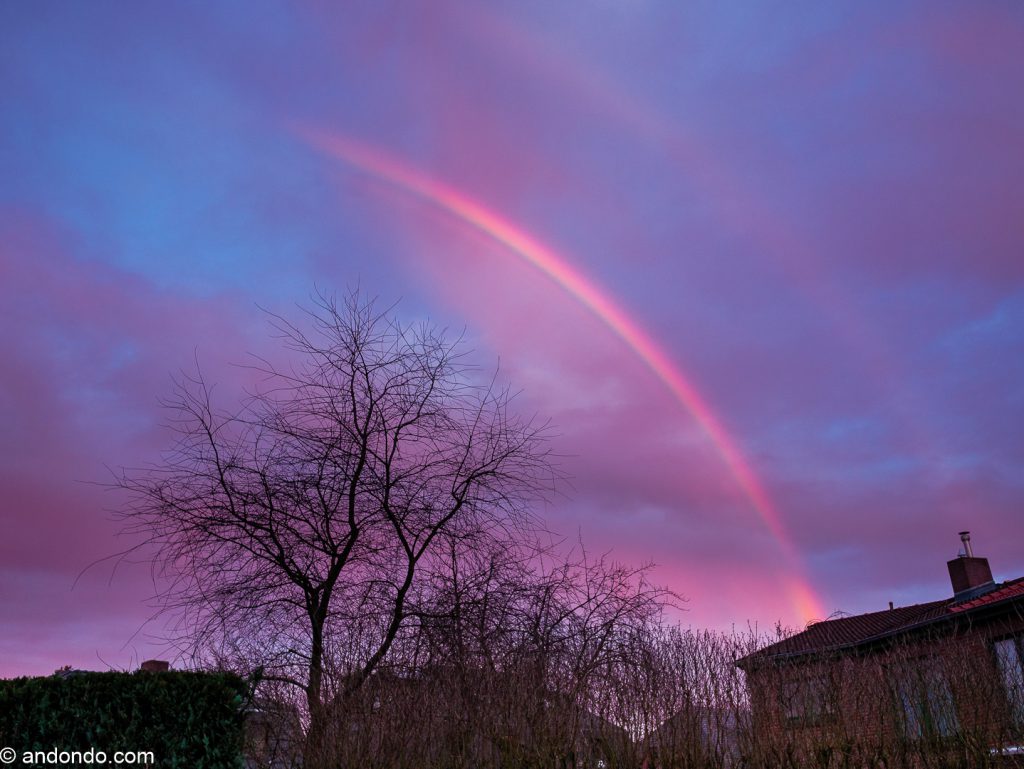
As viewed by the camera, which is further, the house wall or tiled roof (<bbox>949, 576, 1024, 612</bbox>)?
tiled roof (<bbox>949, 576, 1024, 612</bbox>)

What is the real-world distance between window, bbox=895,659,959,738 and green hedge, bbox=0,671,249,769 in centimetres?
647

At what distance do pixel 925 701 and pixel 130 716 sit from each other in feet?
25.0

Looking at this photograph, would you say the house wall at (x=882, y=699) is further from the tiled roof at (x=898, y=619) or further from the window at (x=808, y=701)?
the tiled roof at (x=898, y=619)

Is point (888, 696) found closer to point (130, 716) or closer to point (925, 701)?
point (925, 701)

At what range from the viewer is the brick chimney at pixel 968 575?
23.5 m

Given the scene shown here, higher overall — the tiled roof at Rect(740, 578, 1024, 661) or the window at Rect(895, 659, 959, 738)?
the tiled roof at Rect(740, 578, 1024, 661)

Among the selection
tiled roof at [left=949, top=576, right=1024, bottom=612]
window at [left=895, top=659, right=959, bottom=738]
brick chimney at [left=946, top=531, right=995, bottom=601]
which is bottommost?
window at [left=895, top=659, right=959, bottom=738]

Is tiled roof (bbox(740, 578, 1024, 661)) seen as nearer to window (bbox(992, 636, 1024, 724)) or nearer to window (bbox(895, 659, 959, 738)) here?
window (bbox(992, 636, 1024, 724))

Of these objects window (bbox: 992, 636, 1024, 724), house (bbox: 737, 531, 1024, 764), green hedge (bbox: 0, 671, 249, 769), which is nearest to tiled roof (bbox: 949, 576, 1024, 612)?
window (bbox: 992, 636, 1024, 724)

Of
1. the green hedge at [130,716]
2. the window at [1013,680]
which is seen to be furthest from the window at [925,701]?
the green hedge at [130,716]

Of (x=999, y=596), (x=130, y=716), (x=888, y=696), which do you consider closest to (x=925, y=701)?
(x=888, y=696)

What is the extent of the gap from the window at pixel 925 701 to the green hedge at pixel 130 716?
21.2 ft

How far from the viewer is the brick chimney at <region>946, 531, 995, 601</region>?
2347cm

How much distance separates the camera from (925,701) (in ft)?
29.6
